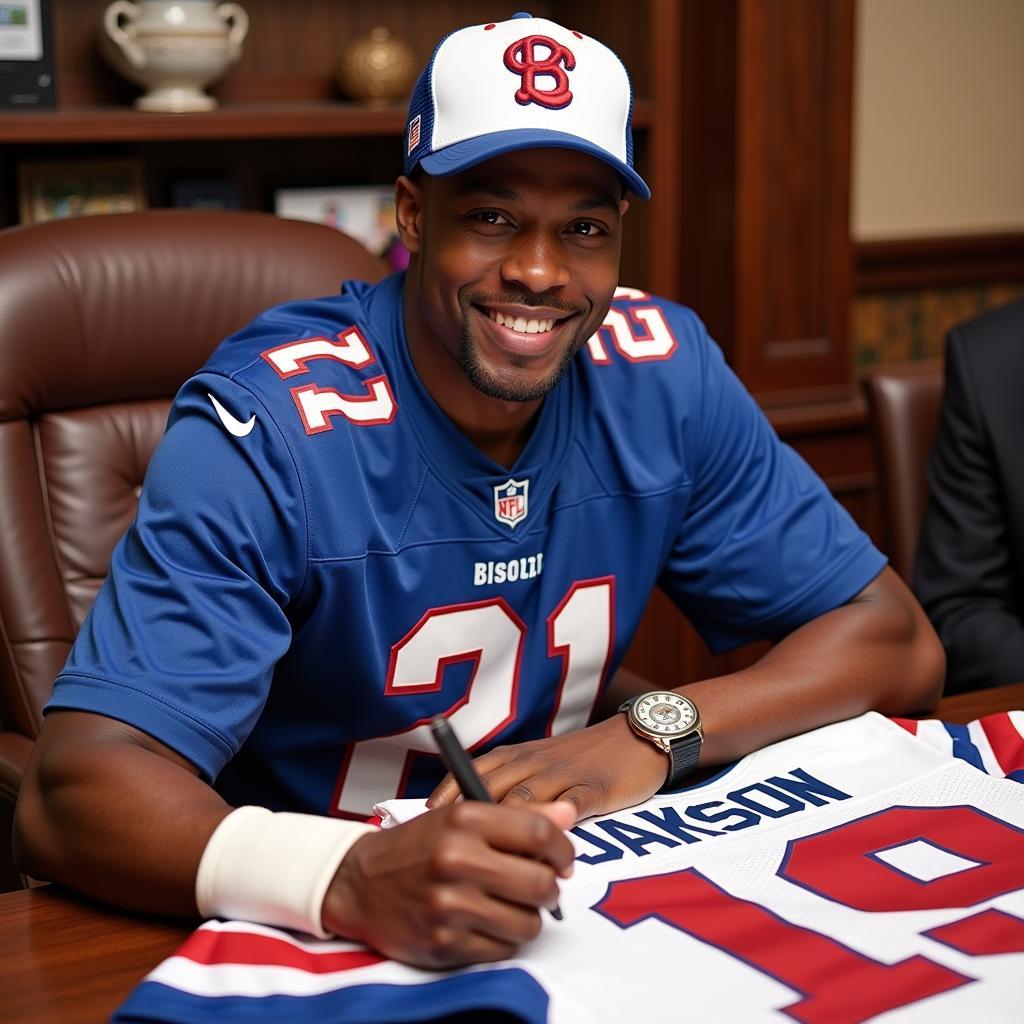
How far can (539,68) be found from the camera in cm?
129

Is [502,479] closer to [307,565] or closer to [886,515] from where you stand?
[307,565]

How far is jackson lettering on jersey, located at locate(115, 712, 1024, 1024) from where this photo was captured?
2.66 feet

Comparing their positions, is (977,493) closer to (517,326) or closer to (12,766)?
(517,326)

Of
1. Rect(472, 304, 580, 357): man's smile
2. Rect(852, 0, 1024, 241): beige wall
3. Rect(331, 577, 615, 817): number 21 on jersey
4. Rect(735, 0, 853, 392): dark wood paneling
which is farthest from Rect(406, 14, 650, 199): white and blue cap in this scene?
Rect(852, 0, 1024, 241): beige wall

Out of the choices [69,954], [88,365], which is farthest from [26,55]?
[69,954]

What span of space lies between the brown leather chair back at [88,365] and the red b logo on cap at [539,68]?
1.76ft

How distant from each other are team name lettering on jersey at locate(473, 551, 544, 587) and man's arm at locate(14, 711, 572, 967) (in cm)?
38

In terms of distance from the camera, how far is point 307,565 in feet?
4.10

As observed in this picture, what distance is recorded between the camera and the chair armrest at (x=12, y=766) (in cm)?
146

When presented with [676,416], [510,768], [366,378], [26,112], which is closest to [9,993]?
[510,768]

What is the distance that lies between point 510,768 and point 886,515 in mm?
1050

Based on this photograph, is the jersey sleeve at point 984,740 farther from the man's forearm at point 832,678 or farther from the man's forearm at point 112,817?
the man's forearm at point 112,817

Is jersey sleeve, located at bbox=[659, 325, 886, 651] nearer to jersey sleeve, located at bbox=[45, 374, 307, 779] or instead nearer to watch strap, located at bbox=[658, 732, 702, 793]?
watch strap, located at bbox=[658, 732, 702, 793]

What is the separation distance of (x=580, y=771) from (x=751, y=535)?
1.58 ft
